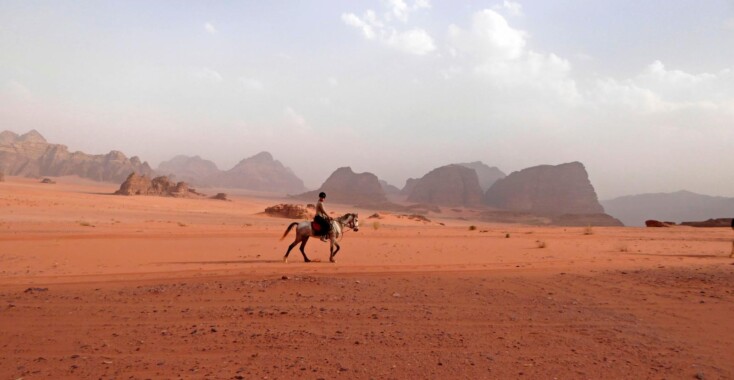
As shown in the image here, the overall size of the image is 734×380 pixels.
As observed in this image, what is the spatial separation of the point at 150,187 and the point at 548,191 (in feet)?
358

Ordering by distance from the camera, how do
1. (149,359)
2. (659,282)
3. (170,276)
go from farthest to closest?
1. (170,276)
2. (659,282)
3. (149,359)

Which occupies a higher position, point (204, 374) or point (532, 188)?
point (532, 188)

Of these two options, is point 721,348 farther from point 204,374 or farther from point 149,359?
point 149,359

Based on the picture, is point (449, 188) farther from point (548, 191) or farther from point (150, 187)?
point (150, 187)

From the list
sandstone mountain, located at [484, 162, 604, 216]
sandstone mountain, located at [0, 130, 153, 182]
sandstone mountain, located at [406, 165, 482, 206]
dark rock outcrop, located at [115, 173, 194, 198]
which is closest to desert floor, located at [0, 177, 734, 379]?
dark rock outcrop, located at [115, 173, 194, 198]

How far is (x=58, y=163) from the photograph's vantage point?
452 ft

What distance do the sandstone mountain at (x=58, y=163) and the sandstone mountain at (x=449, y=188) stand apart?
91351 millimetres

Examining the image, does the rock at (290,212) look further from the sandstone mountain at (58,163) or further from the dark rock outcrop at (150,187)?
the sandstone mountain at (58,163)

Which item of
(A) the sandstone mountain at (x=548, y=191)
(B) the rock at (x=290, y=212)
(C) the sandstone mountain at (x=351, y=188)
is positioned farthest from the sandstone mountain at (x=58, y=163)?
(A) the sandstone mountain at (x=548, y=191)

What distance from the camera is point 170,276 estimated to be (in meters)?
11.0

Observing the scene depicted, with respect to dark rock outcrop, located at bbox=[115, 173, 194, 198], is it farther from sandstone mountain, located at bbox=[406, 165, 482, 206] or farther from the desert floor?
sandstone mountain, located at bbox=[406, 165, 482, 206]

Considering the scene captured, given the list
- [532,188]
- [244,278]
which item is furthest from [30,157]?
[244,278]

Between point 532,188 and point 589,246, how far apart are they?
125 m

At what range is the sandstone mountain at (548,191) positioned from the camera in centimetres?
12838
